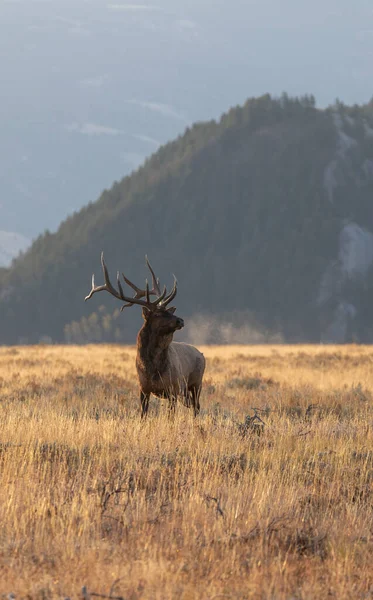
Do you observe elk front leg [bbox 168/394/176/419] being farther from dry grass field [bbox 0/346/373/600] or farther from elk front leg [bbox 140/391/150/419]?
elk front leg [bbox 140/391/150/419]

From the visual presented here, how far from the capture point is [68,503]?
22.8 feet

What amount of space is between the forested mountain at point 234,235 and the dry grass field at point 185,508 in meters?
110

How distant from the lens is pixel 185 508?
6.83 m

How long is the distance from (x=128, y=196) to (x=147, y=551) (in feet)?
462

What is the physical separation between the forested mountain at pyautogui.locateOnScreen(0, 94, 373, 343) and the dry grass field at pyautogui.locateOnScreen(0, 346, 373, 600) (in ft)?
362

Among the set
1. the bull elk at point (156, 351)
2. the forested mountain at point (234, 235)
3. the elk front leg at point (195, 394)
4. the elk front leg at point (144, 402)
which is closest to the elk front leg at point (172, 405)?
the bull elk at point (156, 351)

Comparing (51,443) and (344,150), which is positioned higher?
(344,150)

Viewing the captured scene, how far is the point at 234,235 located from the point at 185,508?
133 m

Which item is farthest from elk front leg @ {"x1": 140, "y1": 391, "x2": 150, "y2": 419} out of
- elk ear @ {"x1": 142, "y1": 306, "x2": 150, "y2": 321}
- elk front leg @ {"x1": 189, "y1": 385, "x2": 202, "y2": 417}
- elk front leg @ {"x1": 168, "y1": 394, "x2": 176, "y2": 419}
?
elk front leg @ {"x1": 189, "y1": 385, "x2": 202, "y2": 417}

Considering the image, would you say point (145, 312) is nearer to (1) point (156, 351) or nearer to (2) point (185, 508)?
(1) point (156, 351)

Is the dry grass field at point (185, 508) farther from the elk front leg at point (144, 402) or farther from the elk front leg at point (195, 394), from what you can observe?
the elk front leg at point (195, 394)

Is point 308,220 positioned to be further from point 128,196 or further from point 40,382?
point 40,382

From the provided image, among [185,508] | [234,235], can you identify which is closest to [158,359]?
[185,508]

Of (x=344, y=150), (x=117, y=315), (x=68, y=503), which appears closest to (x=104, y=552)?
(x=68, y=503)
